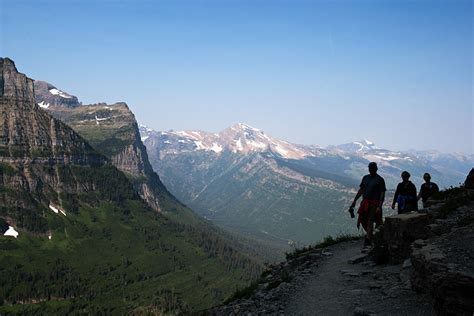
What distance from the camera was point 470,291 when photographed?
42.2 ft

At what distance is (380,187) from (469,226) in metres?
6.41

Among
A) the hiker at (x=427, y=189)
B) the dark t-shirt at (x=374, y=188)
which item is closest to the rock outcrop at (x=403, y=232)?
the dark t-shirt at (x=374, y=188)

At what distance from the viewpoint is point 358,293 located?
18609mm

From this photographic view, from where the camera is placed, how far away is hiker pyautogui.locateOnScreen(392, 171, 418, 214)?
27125 mm

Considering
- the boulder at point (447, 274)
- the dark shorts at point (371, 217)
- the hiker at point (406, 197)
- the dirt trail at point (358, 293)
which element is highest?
the hiker at point (406, 197)

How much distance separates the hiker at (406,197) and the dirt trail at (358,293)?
571 centimetres

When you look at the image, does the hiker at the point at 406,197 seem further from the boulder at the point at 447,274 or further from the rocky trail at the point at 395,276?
the boulder at the point at 447,274

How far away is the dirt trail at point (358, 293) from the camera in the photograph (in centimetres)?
A: 1605

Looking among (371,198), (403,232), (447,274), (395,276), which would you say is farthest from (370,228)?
(447,274)

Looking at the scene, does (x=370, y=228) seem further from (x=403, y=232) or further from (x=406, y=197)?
(x=403, y=232)

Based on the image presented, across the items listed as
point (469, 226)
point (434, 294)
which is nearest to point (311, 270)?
point (469, 226)

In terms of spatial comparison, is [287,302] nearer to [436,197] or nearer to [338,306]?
[338,306]

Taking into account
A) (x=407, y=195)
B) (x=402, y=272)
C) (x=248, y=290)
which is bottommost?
(x=248, y=290)

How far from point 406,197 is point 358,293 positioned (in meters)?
11.0
